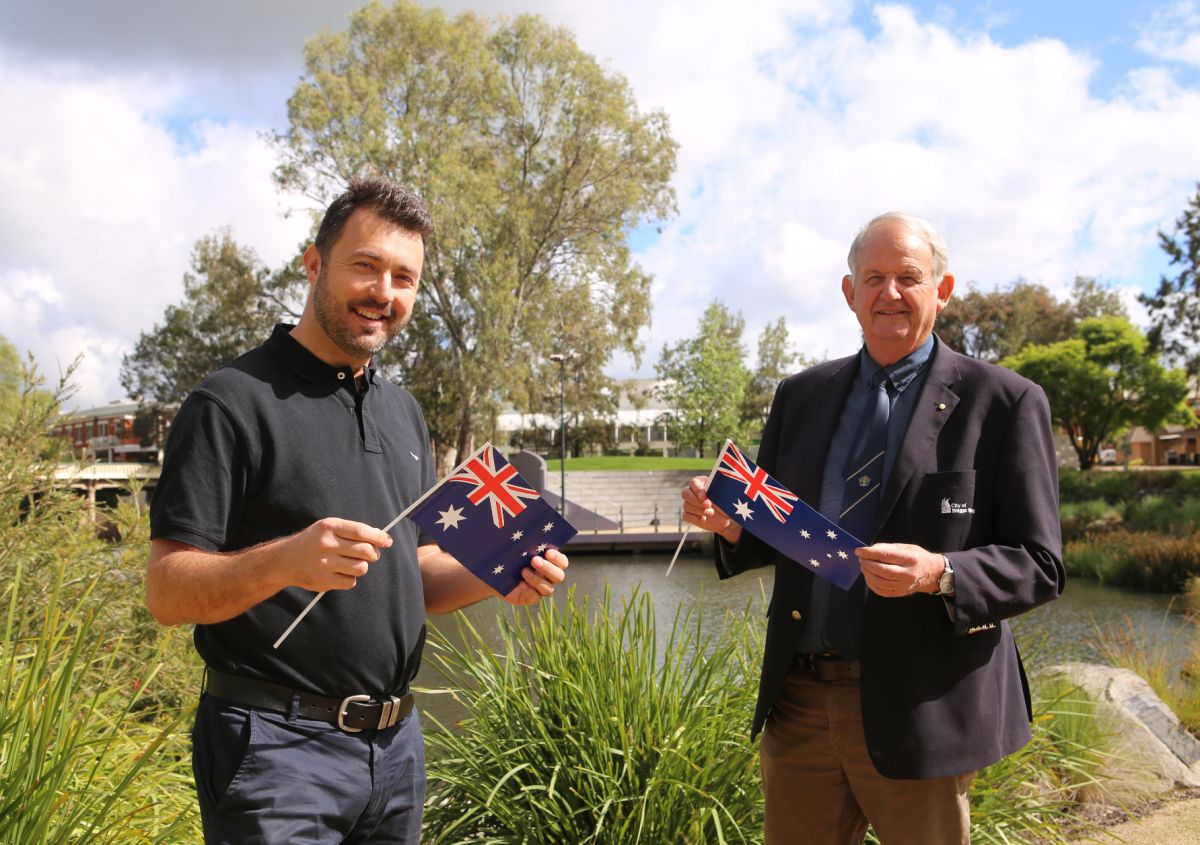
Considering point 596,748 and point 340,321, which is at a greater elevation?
point 340,321

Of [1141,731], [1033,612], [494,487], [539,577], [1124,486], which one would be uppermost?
[494,487]

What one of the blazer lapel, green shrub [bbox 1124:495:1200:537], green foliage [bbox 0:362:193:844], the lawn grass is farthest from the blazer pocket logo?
the lawn grass

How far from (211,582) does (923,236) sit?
74.7 inches

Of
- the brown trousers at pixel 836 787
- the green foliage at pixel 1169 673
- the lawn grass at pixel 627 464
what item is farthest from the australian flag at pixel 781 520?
the lawn grass at pixel 627 464

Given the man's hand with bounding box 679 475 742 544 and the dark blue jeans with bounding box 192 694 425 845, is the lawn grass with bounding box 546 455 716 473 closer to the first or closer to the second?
the man's hand with bounding box 679 475 742 544

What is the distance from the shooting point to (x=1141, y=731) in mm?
5414

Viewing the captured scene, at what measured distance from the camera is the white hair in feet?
8.33

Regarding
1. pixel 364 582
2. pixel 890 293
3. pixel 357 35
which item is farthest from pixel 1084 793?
pixel 357 35

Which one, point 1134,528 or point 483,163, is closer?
point 1134,528

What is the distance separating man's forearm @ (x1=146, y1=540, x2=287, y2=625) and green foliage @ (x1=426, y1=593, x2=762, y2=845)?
187cm

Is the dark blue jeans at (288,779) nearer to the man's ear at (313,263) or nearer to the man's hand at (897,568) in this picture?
the man's ear at (313,263)

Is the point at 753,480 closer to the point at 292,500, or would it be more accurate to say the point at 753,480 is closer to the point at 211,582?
the point at 292,500

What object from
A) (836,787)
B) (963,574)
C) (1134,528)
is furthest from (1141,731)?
(1134,528)

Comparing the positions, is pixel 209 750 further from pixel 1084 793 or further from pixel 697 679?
pixel 1084 793
